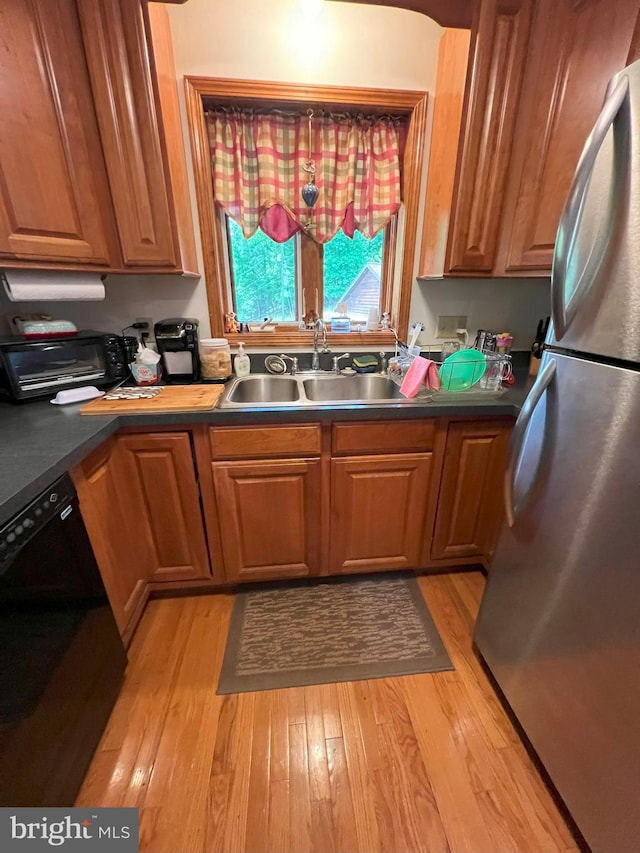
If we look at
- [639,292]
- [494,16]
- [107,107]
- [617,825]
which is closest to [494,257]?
[494,16]

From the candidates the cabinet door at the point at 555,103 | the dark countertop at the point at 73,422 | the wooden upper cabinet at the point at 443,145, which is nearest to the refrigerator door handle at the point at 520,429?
the dark countertop at the point at 73,422

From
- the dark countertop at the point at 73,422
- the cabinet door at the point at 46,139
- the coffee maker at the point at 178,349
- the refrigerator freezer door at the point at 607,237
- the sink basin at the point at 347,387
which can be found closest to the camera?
the refrigerator freezer door at the point at 607,237

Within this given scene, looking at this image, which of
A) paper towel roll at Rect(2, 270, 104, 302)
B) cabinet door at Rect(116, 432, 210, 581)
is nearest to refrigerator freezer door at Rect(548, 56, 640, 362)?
cabinet door at Rect(116, 432, 210, 581)

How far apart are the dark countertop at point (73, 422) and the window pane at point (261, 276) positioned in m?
0.84

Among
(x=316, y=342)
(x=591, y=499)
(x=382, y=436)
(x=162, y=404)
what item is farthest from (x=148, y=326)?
(x=591, y=499)

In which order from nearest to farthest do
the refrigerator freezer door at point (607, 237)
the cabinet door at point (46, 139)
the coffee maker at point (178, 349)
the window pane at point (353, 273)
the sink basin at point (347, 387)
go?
the refrigerator freezer door at point (607, 237), the cabinet door at point (46, 139), the coffee maker at point (178, 349), the sink basin at point (347, 387), the window pane at point (353, 273)

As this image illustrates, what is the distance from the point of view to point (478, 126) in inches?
52.9

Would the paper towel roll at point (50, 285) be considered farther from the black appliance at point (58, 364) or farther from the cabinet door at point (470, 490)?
the cabinet door at point (470, 490)

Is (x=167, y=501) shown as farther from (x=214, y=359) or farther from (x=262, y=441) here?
(x=214, y=359)

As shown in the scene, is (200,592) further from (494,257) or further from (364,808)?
(494,257)

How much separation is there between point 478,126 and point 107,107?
1354 millimetres

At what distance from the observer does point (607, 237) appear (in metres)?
0.73

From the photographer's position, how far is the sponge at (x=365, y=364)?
185 centimetres

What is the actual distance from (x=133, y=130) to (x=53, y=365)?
0.92 metres
